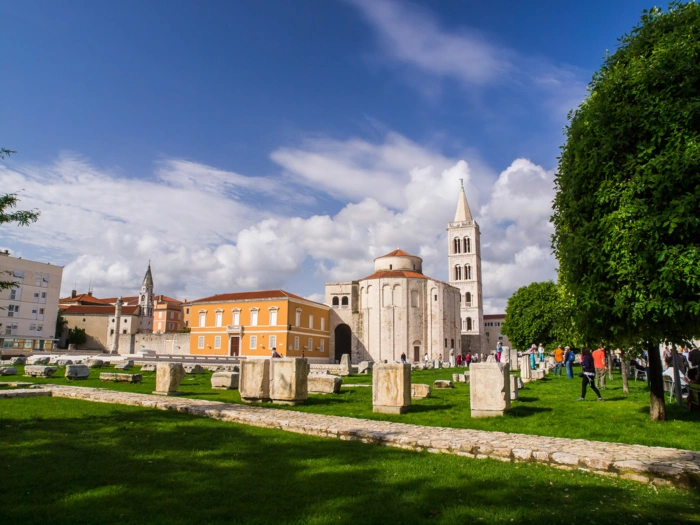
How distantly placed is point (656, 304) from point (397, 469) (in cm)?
543

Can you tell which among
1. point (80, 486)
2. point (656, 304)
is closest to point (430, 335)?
point (656, 304)

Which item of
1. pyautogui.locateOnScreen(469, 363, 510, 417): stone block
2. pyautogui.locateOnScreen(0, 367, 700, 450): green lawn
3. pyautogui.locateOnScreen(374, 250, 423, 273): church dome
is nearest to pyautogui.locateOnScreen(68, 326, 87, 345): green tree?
pyautogui.locateOnScreen(374, 250, 423, 273): church dome

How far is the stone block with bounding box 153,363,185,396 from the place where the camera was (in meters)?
13.7

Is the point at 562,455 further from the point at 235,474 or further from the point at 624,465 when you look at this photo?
the point at 235,474

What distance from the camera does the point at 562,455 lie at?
6.12m

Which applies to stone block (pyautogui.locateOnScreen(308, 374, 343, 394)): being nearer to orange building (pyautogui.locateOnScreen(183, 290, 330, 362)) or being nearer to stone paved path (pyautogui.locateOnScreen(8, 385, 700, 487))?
stone paved path (pyautogui.locateOnScreen(8, 385, 700, 487))

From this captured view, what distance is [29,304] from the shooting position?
58.5 meters

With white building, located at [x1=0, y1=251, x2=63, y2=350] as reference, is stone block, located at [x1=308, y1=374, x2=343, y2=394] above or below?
below

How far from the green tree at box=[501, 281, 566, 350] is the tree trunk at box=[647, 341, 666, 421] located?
42.8 meters

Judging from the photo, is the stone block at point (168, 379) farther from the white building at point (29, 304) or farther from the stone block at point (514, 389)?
the white building at point (29, 304)

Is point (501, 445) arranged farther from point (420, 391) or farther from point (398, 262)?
point (398, 262)

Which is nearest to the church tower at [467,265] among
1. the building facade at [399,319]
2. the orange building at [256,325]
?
the building facade at [399,319]

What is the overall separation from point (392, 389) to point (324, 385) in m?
4.89

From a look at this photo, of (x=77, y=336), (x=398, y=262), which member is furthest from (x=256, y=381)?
(x=77, y=336)
